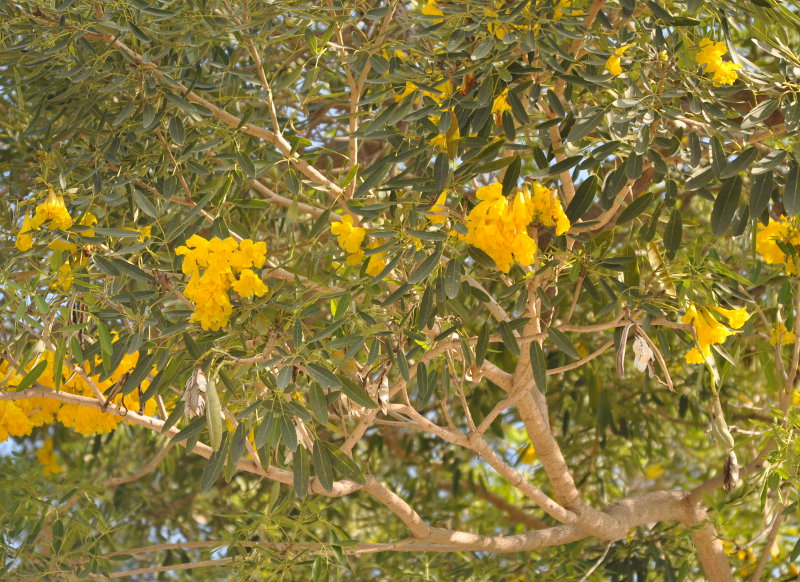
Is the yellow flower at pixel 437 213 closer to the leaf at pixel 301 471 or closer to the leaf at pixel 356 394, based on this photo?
the leaf at pixel 356 394

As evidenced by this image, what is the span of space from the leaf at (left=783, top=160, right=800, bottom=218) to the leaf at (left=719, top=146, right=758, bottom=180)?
0.07 meters

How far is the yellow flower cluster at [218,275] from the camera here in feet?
5.16

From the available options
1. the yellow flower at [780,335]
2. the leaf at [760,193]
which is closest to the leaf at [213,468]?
the leaf at [760,193]

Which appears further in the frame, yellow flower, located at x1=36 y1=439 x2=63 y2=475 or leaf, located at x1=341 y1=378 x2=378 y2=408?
yellow flower, located at x1=36 y1=439 x2=63 y2=475

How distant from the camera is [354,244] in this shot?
1.73m

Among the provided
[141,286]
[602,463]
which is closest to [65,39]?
[141,286]

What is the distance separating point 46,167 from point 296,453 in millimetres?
748

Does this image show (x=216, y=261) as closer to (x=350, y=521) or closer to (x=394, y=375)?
(x=394, y=375)

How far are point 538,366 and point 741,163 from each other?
0.49 meters

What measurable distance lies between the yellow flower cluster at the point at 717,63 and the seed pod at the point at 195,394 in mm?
929

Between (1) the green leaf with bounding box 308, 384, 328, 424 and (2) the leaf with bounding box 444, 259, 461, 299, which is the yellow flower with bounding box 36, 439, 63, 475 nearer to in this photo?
(1) the green leaf with bounding box 308, 384, 328, 424

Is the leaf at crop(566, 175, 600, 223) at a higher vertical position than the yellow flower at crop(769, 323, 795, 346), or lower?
higher

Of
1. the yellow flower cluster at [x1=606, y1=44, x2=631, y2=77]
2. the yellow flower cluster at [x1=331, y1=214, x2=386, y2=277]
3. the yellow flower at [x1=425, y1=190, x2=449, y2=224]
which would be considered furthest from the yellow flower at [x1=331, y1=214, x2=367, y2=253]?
the yellow flower cluster at [x1=606, y1=44, x2=631, y2=77]

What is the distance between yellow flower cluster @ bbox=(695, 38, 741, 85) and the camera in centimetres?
161
